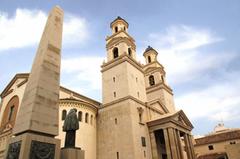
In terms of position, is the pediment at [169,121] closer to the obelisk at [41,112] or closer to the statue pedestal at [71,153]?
the statue pedestal at [71,153]

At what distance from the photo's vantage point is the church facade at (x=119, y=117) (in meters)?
24.5

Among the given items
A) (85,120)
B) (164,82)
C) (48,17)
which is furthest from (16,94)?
(164,82)

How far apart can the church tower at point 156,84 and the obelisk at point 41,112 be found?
28757 mm

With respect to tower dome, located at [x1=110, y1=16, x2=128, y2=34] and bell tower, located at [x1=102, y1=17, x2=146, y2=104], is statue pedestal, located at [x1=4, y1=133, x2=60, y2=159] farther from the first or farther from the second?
tower dome, located at [x1=110, y1=16, x2=128, y2=34]

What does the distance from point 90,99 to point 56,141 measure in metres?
25.0

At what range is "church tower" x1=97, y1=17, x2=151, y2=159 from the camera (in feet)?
79.0

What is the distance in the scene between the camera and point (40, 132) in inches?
339

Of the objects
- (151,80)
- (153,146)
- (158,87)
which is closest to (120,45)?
(158,87)

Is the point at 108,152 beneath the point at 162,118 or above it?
beneath

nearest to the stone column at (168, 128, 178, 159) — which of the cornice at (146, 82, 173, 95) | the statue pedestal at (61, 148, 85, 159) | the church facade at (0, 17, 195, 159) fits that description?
the church facade at (0, 17, 195, 159)

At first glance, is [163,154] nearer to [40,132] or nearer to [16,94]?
[16,94]

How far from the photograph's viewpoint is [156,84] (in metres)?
39.2

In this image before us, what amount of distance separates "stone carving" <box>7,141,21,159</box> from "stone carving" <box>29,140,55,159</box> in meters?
0.58

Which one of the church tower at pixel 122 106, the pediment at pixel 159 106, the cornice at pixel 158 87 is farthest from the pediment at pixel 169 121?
the cornice at pixel 158 87
